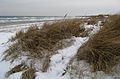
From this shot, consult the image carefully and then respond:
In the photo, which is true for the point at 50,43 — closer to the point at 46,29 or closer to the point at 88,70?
the point at 46,29

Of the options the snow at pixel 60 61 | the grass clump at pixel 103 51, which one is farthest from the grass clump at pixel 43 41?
the grass clump at pixel 103 51

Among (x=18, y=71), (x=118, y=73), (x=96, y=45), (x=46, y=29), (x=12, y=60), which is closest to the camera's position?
(x=118, y=73)

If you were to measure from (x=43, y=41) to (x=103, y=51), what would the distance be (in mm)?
1365

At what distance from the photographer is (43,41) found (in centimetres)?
462

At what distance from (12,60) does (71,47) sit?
112 centimetres

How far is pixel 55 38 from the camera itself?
4.74m

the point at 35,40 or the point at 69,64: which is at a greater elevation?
the point at 35,40

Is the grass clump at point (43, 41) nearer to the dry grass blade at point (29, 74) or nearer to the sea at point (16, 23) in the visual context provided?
the dry grass blade at point (29, 74)

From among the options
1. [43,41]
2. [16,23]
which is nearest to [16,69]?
[43,41]

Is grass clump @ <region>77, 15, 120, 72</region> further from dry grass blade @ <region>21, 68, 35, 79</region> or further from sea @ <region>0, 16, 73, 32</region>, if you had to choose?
sea @ <region>0, 16, 73, 32</region>

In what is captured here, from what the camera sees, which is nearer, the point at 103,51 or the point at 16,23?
the point at 103,51

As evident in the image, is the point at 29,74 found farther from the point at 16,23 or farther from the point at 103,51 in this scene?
the point at 16,23

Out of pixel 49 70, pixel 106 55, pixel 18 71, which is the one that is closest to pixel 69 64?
pixel 49 70

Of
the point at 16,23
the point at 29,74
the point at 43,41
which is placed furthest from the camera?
the point at 16,23
